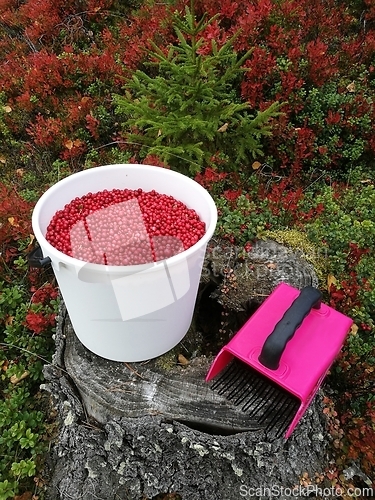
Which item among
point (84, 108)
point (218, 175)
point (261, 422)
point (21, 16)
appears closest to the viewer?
point (261, 422)

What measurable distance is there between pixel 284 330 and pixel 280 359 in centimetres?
14

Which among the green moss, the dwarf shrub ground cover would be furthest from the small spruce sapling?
the green moss

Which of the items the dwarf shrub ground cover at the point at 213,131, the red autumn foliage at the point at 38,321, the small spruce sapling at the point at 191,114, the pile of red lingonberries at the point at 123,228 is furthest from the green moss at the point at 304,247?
the red autumn foliage at the point at 38,321

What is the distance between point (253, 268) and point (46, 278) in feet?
5.24

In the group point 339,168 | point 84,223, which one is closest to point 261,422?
point 84,223

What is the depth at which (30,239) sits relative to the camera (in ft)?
10.4

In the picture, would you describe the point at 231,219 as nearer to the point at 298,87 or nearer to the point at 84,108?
the point at 298,87

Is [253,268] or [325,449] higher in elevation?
[253,268]

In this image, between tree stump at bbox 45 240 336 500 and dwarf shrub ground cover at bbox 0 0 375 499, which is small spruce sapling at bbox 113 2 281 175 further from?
tree stump at bbox 45 240 336 500

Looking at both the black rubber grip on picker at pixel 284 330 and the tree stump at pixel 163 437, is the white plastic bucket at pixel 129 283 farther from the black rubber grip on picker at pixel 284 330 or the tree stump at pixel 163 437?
the black rubber grip on picker at pixel 284 330

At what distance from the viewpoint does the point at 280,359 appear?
1.79m

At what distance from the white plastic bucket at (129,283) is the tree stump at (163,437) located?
15cm

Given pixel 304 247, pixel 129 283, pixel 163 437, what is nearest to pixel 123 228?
pixel 129 283

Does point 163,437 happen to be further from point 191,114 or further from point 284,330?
point 191,114
